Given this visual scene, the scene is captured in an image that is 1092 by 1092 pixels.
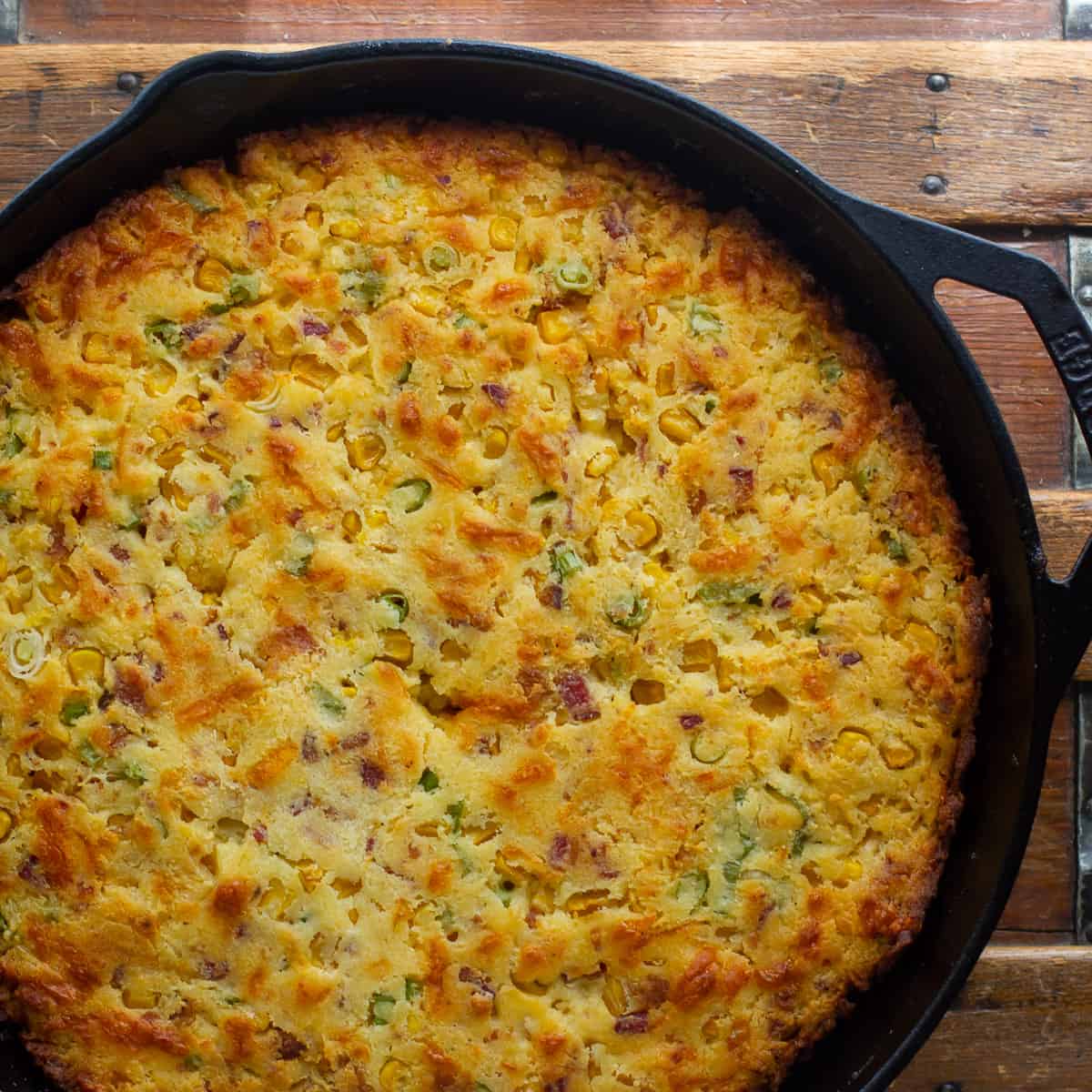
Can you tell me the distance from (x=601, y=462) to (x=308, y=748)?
883 mm

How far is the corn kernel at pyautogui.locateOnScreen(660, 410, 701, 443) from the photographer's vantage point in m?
2.88

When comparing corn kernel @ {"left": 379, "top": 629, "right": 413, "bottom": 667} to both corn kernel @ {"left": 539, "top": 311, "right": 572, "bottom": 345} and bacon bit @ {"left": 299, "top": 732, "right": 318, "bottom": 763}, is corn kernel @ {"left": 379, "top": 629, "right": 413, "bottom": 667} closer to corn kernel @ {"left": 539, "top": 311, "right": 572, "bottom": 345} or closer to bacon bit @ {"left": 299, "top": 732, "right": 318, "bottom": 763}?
bacon bit @ {"left": 299, "top": 732, "right": 318, "bottom": 763}

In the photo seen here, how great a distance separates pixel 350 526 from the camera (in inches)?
111

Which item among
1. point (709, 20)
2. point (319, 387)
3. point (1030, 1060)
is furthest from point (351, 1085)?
point (709, 20)

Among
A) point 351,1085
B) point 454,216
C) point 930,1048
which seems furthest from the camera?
Answer: point 930,1048

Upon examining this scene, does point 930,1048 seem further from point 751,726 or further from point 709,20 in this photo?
point 709,20

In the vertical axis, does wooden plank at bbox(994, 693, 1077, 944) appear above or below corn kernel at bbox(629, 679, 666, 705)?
below

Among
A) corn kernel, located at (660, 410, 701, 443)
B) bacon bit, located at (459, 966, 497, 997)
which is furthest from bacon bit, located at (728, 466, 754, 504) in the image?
bacon bit, located at (459, 966, 497, 997)

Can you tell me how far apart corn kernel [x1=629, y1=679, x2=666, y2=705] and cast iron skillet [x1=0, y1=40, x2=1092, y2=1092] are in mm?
778

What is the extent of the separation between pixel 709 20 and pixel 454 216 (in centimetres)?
98

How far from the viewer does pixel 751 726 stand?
284 centimetres

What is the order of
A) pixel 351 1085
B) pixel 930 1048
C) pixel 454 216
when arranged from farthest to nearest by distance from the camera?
1. pixel 930 1048
2. pixel 454 216
3. pixel 351 1085

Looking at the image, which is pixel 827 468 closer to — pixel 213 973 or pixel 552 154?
pixel 552 154

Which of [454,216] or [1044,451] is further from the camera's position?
[1044,451]
